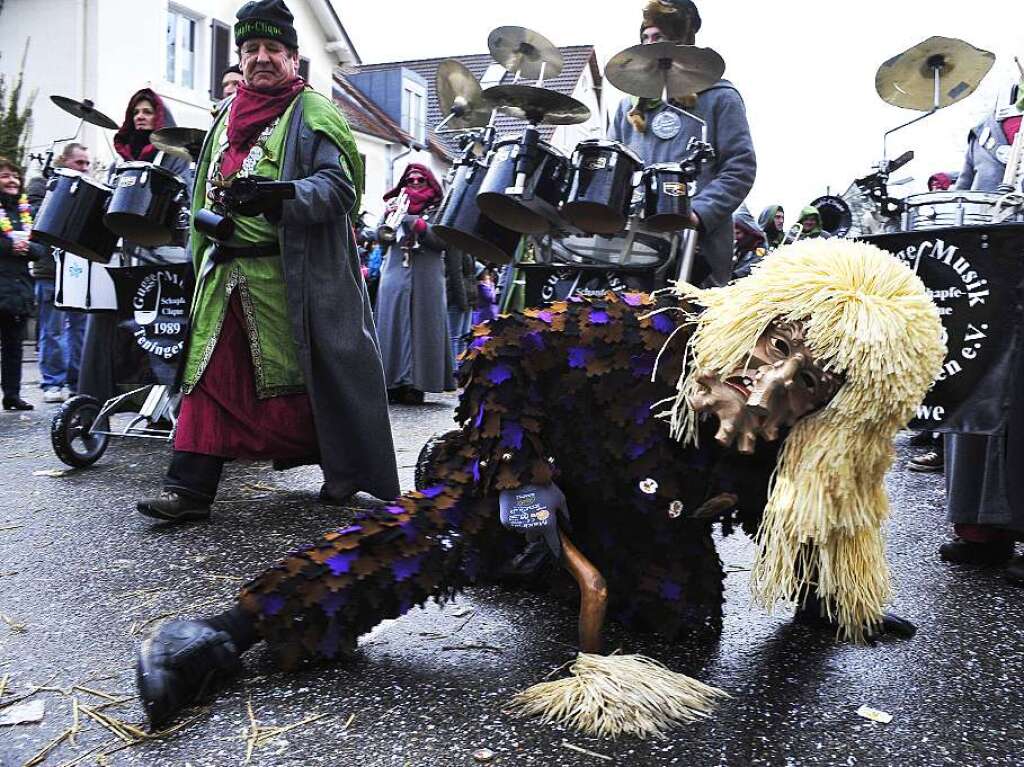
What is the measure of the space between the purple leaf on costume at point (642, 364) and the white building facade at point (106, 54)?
607 inches

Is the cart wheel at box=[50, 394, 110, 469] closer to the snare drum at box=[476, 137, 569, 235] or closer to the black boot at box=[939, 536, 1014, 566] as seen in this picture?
the snare drum at box=[476, 137, 569, 235]

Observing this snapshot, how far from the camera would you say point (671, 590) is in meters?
2.38

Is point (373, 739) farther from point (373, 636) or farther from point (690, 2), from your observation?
point (690, 2)

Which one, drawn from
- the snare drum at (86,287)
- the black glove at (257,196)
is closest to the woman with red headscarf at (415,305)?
the snare drum at (86,287)

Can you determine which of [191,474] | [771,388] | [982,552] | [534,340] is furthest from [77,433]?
Result: [982,552]

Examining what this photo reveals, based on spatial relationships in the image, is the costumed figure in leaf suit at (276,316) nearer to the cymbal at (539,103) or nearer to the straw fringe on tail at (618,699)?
the cymbal at (539,103)

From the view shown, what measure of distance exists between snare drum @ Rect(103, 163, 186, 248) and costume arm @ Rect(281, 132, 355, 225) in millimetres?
1133

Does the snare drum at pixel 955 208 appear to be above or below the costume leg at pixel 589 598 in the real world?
above

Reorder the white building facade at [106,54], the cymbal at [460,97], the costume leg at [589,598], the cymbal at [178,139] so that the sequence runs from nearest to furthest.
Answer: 1. the costume leg at [589,598]
2. the cymbal at [178,139]
3. the cymbal at [460,97]
4. the white building facade at [106,54]

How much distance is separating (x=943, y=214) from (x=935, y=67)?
1.52 meters

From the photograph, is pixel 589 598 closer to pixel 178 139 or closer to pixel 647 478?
pixel 647 478

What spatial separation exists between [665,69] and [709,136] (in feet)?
1.22

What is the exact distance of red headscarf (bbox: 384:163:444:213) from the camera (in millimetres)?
8508

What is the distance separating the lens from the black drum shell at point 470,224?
4.48 meters
